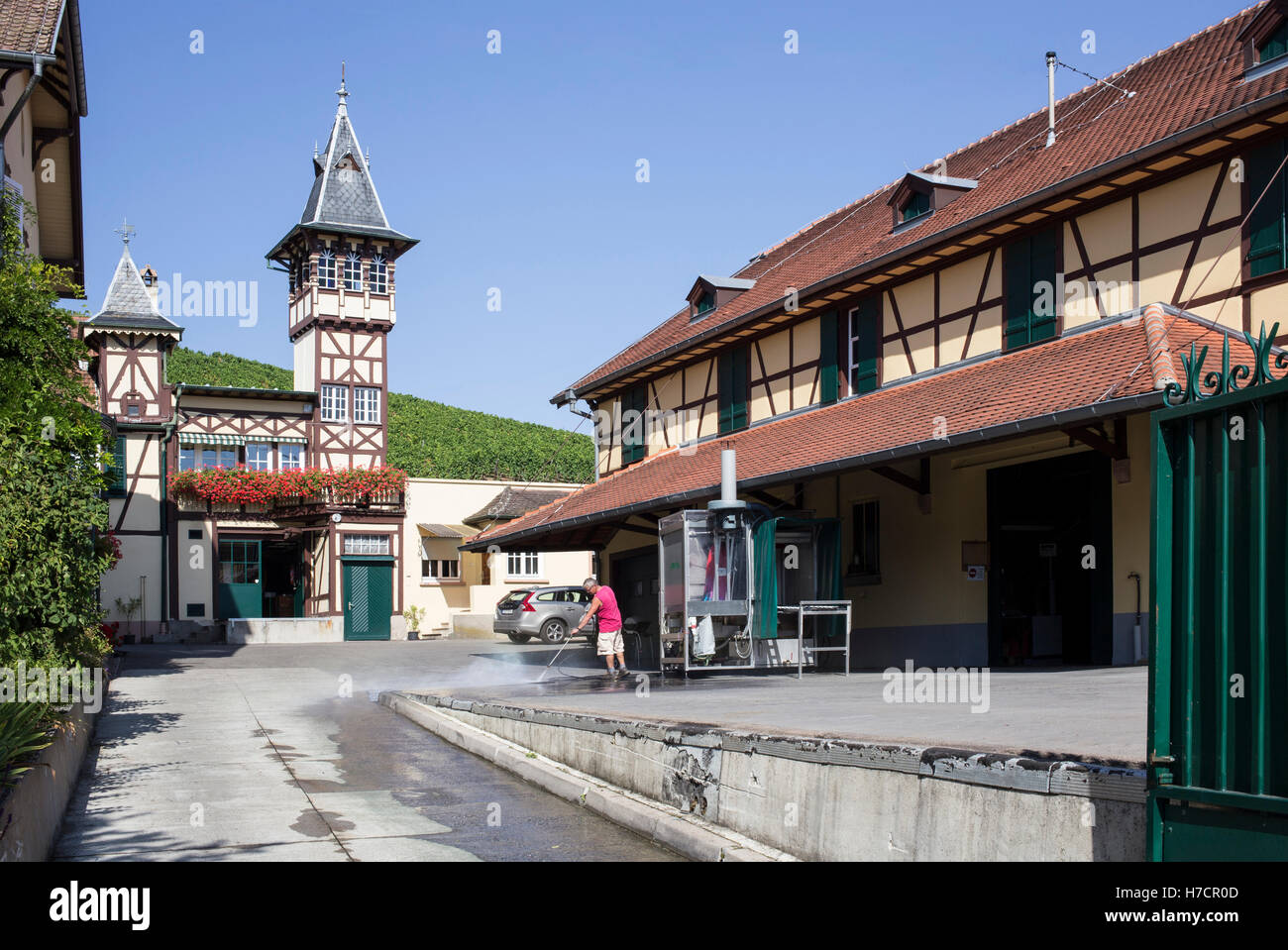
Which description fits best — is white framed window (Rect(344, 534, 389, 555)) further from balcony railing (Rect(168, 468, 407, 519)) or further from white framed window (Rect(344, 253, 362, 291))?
white framed window (Rect(344, 253, 362, 291))

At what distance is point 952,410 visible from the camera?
1534 centimetres

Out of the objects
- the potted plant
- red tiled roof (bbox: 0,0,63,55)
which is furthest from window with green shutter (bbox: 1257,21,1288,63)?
the potted plant

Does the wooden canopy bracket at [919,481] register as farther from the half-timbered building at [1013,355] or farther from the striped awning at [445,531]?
the striped awning at [445,531]

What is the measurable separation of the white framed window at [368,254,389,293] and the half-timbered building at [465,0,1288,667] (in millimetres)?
17909

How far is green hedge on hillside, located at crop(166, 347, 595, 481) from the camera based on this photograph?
6612 cm

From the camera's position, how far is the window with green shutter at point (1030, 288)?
16.5 metres

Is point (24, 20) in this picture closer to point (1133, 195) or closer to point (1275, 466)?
point (1133, 195)

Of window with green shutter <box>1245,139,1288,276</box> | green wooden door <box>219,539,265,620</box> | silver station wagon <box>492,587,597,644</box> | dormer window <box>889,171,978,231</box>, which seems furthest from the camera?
green wooden door <box>219,539,265,620</box>

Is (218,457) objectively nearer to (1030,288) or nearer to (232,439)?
(232,439)

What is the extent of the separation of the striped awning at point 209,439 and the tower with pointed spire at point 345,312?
2176 mm

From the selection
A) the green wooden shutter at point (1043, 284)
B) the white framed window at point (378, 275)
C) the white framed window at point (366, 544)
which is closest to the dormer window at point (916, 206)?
the green wooden shutter at point (1043, 284)

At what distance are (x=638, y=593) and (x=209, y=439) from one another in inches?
693
